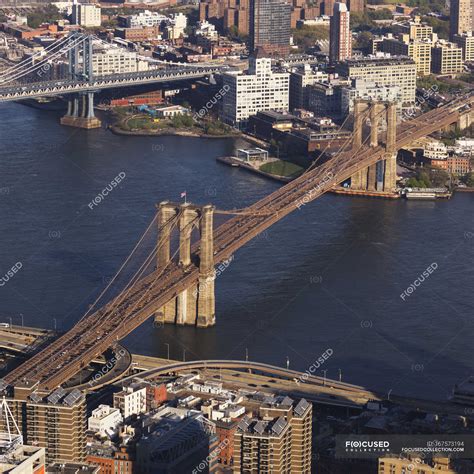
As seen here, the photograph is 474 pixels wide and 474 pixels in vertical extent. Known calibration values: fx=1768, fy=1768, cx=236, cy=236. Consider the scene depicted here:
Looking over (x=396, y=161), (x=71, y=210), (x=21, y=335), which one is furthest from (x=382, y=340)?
(x=396, y=161)

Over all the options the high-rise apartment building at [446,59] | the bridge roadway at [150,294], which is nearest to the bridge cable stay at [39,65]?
the high-rise apartment building at [446,59]

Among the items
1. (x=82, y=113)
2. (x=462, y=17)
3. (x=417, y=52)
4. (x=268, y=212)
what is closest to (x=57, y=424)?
(x=268, y=212)

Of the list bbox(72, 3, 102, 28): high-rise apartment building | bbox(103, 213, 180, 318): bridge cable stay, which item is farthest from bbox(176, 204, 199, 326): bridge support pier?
bbox(72, 3, 102, 28): high-rise apartment building

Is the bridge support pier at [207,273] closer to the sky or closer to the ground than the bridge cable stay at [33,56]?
closer to the ground

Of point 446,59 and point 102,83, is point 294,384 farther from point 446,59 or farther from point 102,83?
point 446,59

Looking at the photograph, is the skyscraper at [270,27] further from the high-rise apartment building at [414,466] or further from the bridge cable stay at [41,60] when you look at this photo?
the high-rise apartment building at [414,466]

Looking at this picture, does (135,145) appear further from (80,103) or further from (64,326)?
(64,326)

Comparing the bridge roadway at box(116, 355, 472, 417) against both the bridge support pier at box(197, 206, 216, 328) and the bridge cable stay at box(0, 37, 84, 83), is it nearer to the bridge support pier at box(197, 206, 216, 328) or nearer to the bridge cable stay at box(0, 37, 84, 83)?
the bridge support pier at box(197, 206, 216, 328)

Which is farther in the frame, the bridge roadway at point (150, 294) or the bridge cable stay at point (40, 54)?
the bridge cable stay at point (40, 54)
